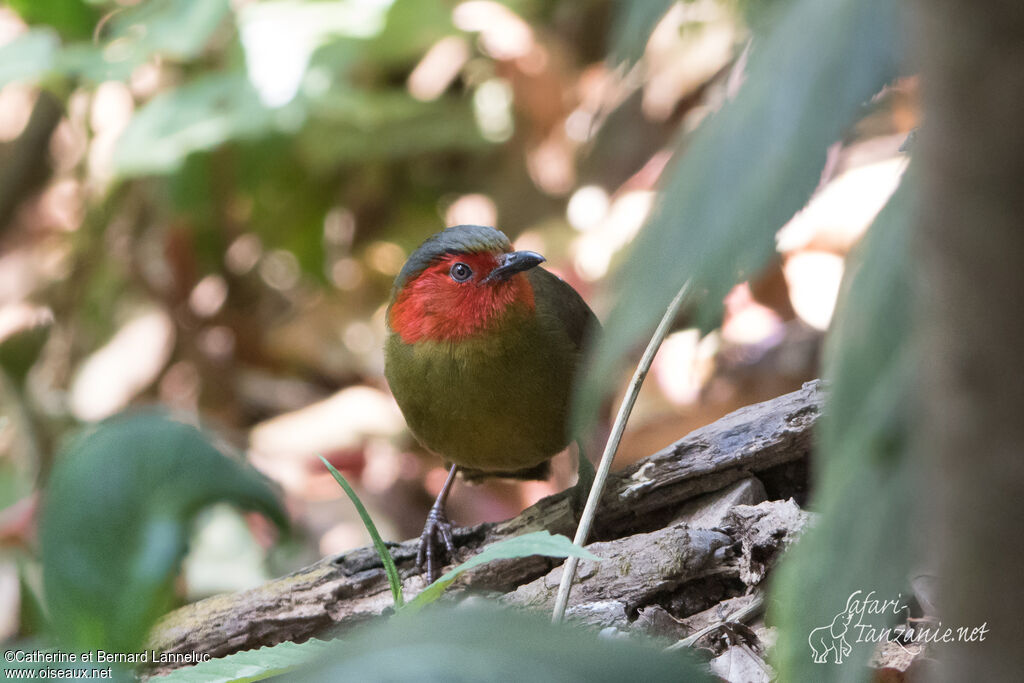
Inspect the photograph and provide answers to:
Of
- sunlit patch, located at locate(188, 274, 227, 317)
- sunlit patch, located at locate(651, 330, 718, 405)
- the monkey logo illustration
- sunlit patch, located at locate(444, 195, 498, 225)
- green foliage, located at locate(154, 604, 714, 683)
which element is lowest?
sunlit patch, located at locate(651, 330, 718, 405)

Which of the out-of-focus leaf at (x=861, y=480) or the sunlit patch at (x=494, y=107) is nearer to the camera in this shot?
the out-of-focus leaf at (x=861, y=480)

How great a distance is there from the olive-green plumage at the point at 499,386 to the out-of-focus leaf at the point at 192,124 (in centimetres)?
240

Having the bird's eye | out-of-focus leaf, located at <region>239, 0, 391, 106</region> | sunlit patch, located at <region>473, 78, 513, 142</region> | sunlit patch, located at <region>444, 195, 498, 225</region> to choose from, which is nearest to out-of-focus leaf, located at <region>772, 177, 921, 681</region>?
the bird's eye

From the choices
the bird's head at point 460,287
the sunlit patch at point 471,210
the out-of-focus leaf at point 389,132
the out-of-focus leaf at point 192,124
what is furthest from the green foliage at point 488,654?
the sunlit patch at point 471,210

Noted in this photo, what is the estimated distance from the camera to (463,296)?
2900 millimetres

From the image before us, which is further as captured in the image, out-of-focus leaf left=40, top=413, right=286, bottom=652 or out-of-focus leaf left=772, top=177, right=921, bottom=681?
out-of-focus leaf left=40, top=413, right=286, bottom=652

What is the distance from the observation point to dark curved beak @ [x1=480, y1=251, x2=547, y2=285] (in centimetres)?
284

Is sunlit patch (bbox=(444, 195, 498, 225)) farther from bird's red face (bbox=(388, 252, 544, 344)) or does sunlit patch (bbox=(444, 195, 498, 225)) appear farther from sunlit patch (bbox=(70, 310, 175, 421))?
bird's red face (bbox=(388, 252, 544, 344))

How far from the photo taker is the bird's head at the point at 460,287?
2838 mm

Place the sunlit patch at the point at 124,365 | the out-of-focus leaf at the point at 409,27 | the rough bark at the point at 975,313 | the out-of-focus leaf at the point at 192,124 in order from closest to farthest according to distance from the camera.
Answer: the rough bark at the point at 975,313 → the out-of-focus leaf at the point at 192,124 → the out-of-focus leaf at the point at 409,27 → the sunlit patch at the point at 124,365

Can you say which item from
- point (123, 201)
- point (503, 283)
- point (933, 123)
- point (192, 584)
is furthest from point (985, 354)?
point (123, 201)

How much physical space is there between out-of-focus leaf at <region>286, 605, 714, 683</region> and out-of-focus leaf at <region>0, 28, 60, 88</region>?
484 cm

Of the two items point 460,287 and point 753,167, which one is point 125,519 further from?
point 460,287

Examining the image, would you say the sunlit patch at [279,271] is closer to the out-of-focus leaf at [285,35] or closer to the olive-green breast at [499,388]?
the out-of-focus leaf at [285,35]
